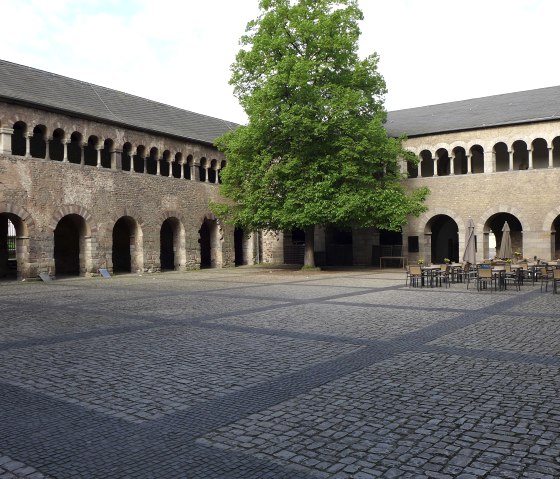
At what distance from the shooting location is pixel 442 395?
237 inches

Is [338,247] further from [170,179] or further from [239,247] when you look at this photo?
[170,179]

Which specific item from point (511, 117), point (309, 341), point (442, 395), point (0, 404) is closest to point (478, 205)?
point (511, 117)

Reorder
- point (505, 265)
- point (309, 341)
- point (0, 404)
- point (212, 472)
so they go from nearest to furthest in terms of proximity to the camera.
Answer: point (212, 472), point (0, 404), point (309, 341), point (505, 265)

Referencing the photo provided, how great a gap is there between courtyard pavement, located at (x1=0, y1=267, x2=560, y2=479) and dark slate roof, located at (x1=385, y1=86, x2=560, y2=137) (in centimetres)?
1948

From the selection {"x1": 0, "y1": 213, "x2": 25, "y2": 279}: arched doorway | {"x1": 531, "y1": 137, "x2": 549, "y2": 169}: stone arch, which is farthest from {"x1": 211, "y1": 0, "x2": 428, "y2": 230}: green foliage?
{"x1": 0, "y1": 213, "x2": 25, "y2": 279}: arched doorway

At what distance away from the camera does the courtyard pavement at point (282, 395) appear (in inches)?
171

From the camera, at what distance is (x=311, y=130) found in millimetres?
26344

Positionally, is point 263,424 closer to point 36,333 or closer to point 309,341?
point 309,341

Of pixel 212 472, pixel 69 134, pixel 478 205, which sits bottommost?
pixel 212 472

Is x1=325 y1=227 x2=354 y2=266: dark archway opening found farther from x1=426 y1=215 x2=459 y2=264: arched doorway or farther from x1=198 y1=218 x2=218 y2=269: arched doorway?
x1=198 y1=218 x2=218 y2=269: arched doorway

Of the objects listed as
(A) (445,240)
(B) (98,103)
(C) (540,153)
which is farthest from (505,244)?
(B) (98,103)

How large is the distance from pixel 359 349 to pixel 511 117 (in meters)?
24.9

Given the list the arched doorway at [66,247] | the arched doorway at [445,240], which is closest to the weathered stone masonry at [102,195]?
the arched doorway at [66,247]

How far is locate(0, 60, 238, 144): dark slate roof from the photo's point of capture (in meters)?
24.1
